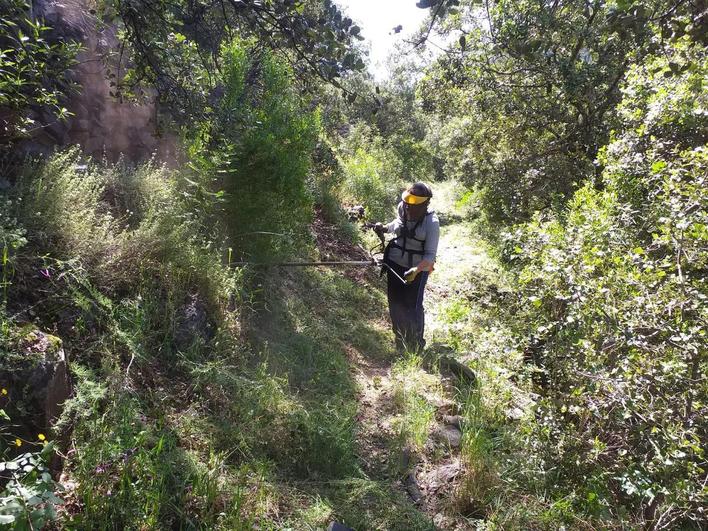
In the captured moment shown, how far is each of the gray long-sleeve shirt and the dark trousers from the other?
0.14 m

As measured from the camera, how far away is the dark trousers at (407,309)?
18.6 feet

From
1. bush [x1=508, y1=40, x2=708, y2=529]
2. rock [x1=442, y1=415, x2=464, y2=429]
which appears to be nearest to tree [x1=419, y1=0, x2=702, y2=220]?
bush [x1=508, y1=40, x2=708, y2=529]

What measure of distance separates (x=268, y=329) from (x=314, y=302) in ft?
4.82

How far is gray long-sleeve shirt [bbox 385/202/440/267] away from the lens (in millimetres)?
5520

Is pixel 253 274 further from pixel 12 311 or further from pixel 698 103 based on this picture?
pixel 698 103

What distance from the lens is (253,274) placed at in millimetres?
5129

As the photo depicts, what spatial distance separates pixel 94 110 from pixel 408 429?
16.1 feet

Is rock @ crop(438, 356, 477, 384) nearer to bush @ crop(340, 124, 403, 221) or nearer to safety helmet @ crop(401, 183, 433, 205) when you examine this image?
safety helmet @ crop(401, 183, 433, 205)

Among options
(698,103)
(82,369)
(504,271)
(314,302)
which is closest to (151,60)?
(82,369)

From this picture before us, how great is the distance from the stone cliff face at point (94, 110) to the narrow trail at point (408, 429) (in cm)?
356

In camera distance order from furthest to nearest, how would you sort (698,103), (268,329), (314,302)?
1. (314,302)
2. (698,103)
3. (268,329)

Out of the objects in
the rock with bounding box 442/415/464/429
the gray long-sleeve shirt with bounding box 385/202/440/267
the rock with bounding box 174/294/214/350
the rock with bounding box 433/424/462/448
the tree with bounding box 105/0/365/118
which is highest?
the tree with bounding box 105/0/365/118

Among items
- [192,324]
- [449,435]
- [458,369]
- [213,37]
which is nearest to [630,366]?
[449,435]

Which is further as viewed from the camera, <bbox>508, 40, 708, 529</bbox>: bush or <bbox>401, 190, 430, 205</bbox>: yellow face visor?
<bbox>401, 190, 430, 205</bbox>: yellow face visor
